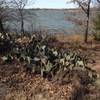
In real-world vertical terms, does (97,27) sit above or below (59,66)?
below

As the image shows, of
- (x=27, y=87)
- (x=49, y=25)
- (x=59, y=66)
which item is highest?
(x=59, y=66)

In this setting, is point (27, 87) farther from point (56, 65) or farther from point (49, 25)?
point (49, 25)

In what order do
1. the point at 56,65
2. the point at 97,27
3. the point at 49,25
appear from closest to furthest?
the point at 56,65, the point at 97,27, the point at 49,25

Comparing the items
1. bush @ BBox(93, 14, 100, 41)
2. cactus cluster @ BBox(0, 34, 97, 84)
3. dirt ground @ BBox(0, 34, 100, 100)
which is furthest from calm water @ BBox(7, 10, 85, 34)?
dirt ground @ BBox(0, 34, 100, 100)

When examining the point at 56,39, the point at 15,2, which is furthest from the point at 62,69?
the point at 15,2

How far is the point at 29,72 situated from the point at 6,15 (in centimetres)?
1892

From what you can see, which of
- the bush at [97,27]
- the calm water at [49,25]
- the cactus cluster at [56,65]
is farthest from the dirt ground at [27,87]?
the calm water at [49,25]

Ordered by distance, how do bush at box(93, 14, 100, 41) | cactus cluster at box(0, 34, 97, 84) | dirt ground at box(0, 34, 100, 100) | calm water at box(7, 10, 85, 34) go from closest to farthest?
dirt ground at box(0, 34, 100, 100) < cactus cluster at box(0, 34, 97, 84) < bush at box(93, 14, 100, 41) < calm water at box(7, 10, 85, 34)

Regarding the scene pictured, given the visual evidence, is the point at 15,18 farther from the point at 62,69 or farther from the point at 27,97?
the point at 27,97

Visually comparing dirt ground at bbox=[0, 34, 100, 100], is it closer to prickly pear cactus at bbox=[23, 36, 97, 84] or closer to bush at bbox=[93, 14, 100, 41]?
prickly pear cactus at bbox=[23, 36, 97, 84]

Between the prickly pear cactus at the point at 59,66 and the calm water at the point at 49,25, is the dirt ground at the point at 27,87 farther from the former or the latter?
the calm water at the point at 49,25

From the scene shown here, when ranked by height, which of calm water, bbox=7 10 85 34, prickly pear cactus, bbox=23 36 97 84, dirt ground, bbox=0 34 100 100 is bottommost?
calm water, bbox=7 10 85 34

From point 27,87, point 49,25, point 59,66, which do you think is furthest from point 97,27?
point 27,87

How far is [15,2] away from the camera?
103 ft
